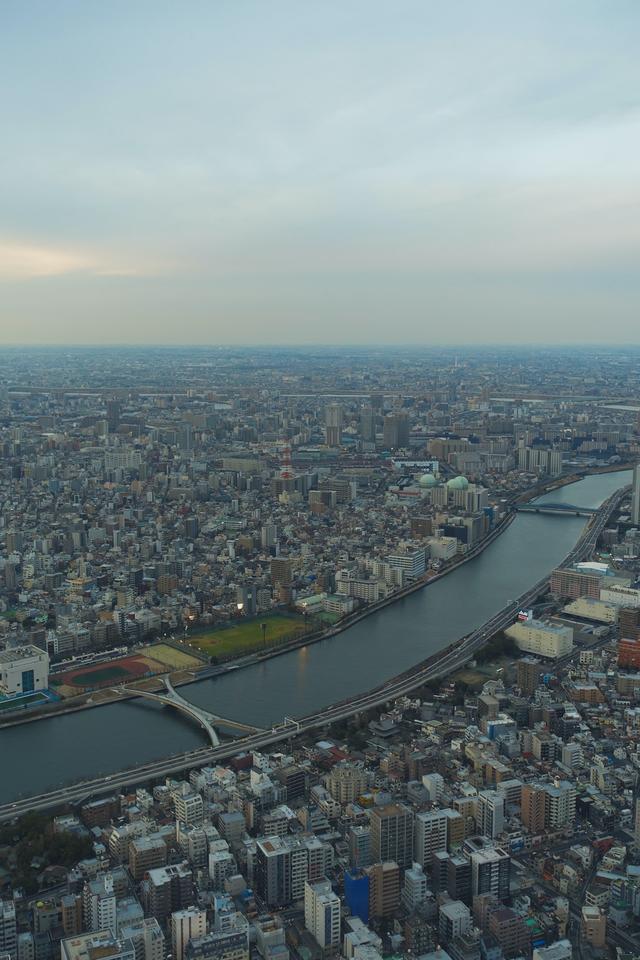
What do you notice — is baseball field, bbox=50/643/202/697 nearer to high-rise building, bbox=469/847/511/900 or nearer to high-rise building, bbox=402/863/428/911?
high-rise building, bbox=402/863/428/911

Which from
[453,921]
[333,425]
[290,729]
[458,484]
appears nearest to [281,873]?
[453,921]

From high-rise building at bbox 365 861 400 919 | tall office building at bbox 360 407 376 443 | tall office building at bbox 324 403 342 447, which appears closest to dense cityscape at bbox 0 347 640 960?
high-rise building at bbox 365 861 400 919

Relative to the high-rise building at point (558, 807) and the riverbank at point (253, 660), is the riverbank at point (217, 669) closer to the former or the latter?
the riverbank at point (253, 660)

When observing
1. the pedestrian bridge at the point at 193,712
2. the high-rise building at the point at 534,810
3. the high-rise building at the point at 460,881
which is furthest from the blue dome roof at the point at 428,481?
the high-rise building at the point at 460,881

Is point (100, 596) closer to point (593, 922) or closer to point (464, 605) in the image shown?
point (464, 605)

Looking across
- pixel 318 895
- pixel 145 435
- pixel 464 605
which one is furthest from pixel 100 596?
pixel 145 435

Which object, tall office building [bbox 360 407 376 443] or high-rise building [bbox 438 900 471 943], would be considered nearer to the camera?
high-rise building [bbox 438 900 471 943]
